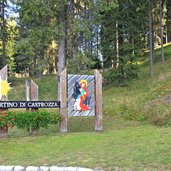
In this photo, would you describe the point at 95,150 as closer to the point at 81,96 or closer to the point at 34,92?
the point at 81,96

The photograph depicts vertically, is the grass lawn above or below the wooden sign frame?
below

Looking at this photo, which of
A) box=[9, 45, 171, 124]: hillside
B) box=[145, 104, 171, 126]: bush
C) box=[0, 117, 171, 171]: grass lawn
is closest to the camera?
box=[0, 117, 171, 171]: grass lawn

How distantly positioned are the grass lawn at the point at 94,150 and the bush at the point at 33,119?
1.36ft

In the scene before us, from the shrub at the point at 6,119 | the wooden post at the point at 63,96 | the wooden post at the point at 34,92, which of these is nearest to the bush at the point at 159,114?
the wooden post at the point at 63,96

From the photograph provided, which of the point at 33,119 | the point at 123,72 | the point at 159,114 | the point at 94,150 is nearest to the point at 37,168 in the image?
the point at 94,150

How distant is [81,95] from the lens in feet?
33.8

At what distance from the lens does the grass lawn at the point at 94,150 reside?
5.93 metres

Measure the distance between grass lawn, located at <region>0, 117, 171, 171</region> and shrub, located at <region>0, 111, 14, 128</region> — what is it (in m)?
0.48

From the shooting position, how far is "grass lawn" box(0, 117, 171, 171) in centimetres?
593

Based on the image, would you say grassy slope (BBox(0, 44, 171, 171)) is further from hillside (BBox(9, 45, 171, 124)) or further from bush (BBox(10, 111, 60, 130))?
hillside (BBox(9, 45, 171, 124))

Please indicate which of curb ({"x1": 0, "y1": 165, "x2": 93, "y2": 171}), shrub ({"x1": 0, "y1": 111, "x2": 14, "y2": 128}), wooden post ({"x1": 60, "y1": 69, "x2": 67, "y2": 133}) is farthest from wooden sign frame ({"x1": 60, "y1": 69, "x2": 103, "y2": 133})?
curb ({"x1": 0, "y1": 165, "x2": 93, "y2": 171})

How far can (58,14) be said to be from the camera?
17062 millimetres

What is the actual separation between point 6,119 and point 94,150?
3.48 meters

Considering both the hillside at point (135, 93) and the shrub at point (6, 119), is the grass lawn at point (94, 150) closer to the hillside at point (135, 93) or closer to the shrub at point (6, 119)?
the shrub at point (6, 119)
